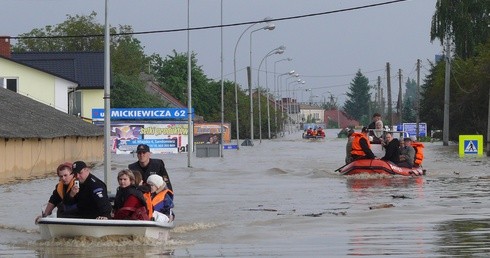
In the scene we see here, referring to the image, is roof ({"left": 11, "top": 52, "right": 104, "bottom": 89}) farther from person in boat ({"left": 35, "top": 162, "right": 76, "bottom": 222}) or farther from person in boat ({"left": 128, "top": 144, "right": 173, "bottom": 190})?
person in boat ({"left": 35, "top": 162, "right": 76, "bottom": 222})

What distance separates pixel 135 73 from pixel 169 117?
5450 centimetres

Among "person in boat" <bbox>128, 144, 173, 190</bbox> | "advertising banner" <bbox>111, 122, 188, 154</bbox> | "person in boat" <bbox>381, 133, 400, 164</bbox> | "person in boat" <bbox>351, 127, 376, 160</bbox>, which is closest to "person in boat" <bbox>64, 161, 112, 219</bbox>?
"person in boat" <bbox>128, 144, 173, 190</bbox>

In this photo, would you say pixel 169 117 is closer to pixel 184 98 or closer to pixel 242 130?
pixel 242 130

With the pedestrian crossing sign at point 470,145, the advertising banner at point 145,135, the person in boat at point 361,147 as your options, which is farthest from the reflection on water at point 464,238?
the advertising banner at point 145,135

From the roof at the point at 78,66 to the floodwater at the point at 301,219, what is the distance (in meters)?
44.2

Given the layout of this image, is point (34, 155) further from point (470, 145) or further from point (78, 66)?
point (78, 66)

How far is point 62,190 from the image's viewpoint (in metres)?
17.9

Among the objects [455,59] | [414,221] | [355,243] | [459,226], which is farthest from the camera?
[455,59]

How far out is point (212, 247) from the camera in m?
17.6

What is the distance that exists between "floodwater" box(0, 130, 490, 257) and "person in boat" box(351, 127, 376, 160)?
96 centimetres

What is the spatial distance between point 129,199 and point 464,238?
190 inches

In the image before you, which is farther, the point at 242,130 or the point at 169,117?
the point at 242,130

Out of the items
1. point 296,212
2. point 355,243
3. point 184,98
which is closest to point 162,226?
point 355,243

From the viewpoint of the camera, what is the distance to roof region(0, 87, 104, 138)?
42281 millimetres
